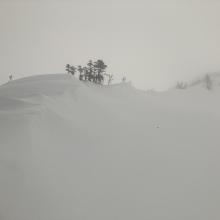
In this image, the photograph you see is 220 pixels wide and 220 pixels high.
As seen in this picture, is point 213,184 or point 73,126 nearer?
point 213,184

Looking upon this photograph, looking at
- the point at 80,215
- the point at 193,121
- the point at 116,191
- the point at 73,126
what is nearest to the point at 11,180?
the point at 80,215

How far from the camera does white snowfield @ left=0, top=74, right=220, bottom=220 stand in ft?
33.5

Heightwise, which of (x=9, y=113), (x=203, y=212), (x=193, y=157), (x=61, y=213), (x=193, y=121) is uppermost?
(x=9, y=113)

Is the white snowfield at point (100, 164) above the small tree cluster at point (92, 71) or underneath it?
underneath

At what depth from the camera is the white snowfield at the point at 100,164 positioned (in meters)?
10.2

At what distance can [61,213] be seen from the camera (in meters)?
9.64

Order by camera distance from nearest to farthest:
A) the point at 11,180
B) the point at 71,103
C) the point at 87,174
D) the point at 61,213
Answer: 1. the point at 61,213
2. the point at 11,180
3. the point at 87,174
4. the point at 71,103

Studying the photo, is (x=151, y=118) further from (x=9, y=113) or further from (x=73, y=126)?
(x=9, y=113)

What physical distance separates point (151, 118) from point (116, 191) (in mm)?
11046

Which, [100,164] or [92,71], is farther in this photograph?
[92,71]

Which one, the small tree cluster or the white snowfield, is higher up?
the small tree cluster

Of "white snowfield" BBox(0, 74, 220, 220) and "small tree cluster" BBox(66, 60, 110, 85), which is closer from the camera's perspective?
"white snowfield" BBox(0, 74, 220, 220)

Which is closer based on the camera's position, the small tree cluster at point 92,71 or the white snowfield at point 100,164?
the white snowfield at point 100,164

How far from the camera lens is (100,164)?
13.1m
